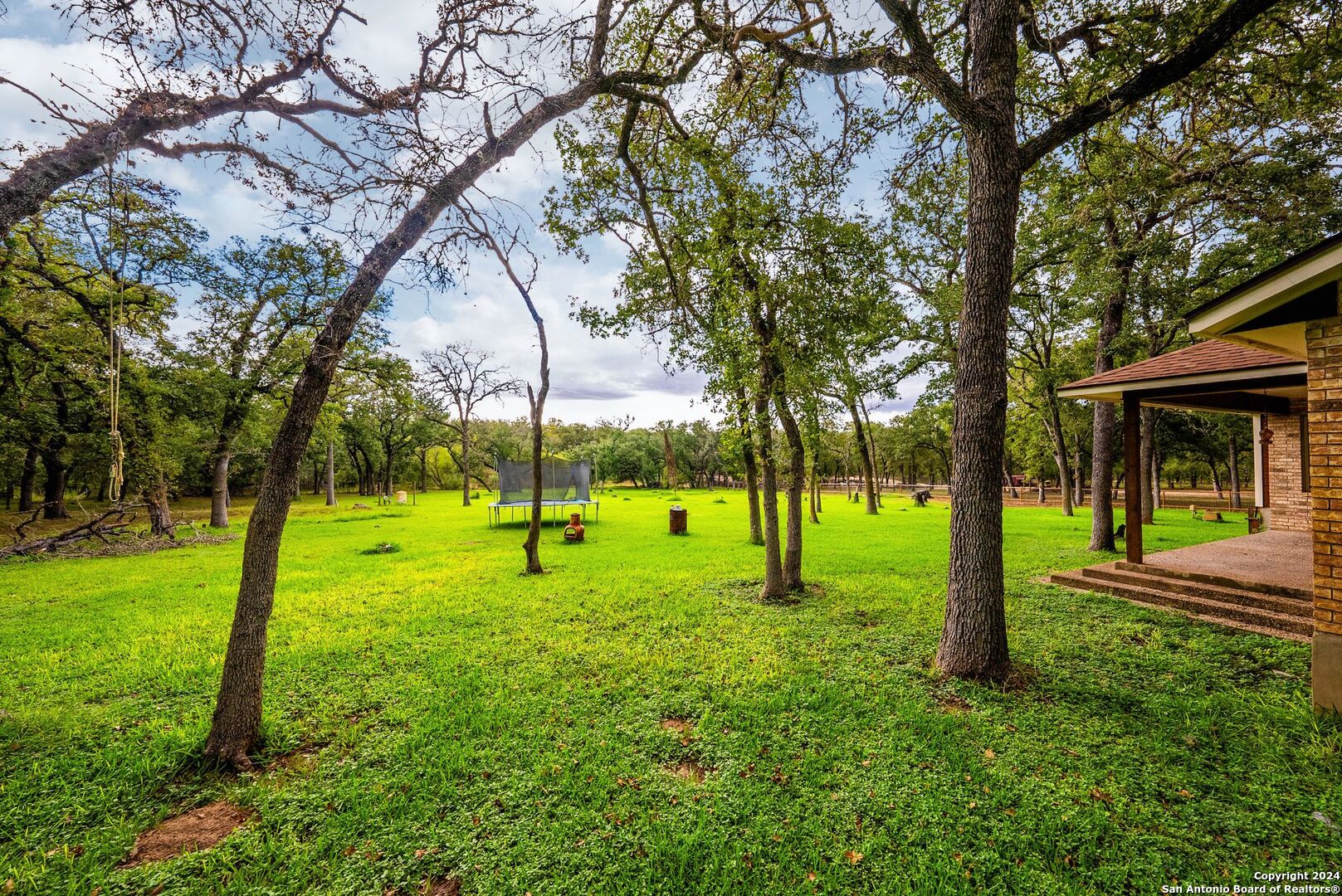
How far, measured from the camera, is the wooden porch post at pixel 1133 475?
6883 millimetres

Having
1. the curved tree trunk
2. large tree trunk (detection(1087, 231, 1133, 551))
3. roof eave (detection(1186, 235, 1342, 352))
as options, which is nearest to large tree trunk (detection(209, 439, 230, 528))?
the curved tree trunk

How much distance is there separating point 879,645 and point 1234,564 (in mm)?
6312

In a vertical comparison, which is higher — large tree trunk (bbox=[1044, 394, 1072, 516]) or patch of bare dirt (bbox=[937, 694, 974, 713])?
large tree trunk (bbox=[1044, 394, 1072, 516])

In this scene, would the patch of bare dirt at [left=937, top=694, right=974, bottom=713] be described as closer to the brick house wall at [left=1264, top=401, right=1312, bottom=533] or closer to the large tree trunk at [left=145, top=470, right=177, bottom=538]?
the brick house wall at [left=1264, top=401, right=1312, bottom=533]

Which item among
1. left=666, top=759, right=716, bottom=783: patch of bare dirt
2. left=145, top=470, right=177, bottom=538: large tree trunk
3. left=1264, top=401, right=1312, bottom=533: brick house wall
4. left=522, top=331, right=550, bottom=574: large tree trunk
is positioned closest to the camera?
left=666, top=759, right=716, bottom=783: patch of bare dirt

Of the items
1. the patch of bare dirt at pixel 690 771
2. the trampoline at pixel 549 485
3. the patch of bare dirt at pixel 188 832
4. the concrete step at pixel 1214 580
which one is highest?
the trampoline at pixel 549 485

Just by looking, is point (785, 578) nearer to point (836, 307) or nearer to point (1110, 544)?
point (836, 307)

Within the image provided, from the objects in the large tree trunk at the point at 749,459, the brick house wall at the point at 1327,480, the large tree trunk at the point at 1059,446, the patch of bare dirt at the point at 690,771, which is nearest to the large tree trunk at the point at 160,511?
the large tree trunk at the point at 749,459

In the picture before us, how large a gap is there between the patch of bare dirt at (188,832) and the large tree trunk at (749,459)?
5486 mm

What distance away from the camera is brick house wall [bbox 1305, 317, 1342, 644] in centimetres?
350

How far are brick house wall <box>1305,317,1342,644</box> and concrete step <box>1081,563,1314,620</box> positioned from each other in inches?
98.2

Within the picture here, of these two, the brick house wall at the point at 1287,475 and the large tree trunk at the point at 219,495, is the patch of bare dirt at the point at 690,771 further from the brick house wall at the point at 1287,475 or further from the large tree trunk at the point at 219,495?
the large tree trunk at the point at 219,495

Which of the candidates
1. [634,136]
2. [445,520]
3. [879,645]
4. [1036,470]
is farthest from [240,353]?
[1036,470]

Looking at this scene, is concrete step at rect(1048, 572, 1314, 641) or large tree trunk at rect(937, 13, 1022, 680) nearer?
large tree trunk at rect(937, 13, 1022, 680)
